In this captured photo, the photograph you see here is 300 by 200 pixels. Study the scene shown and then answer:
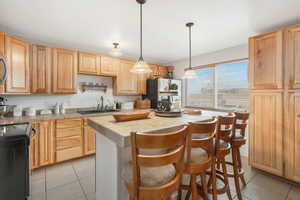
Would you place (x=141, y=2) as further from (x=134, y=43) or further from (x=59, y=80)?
(x=59, y=80)

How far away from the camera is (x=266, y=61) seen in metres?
2.25

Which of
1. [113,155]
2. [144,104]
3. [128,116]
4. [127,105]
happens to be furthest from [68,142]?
[144,104]

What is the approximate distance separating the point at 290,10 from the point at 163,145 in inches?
98.2

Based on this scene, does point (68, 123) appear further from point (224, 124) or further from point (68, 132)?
point (224, 124)

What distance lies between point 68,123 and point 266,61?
12.0ft

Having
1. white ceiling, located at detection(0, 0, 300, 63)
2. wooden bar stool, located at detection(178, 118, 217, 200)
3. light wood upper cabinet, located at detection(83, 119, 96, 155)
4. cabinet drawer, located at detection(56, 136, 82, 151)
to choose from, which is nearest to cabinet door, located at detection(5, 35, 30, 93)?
white ceiling, located at detection(0, 0, 300, 63)

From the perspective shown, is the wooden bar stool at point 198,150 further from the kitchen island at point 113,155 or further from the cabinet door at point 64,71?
the cabinet door at point 64,71

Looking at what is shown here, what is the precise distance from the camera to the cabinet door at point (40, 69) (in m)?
2.68

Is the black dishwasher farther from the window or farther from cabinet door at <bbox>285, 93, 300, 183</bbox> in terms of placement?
the window

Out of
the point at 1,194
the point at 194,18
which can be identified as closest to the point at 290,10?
the point at 194,18

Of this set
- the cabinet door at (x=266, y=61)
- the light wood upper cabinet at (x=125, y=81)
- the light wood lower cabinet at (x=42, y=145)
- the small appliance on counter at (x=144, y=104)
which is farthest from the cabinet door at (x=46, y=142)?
the cabinet door at (x=266, y=61)

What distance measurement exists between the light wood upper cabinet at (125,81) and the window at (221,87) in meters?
1.75

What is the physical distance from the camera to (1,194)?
1.34 metres

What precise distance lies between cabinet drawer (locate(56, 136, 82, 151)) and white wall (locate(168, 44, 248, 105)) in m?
3.13
